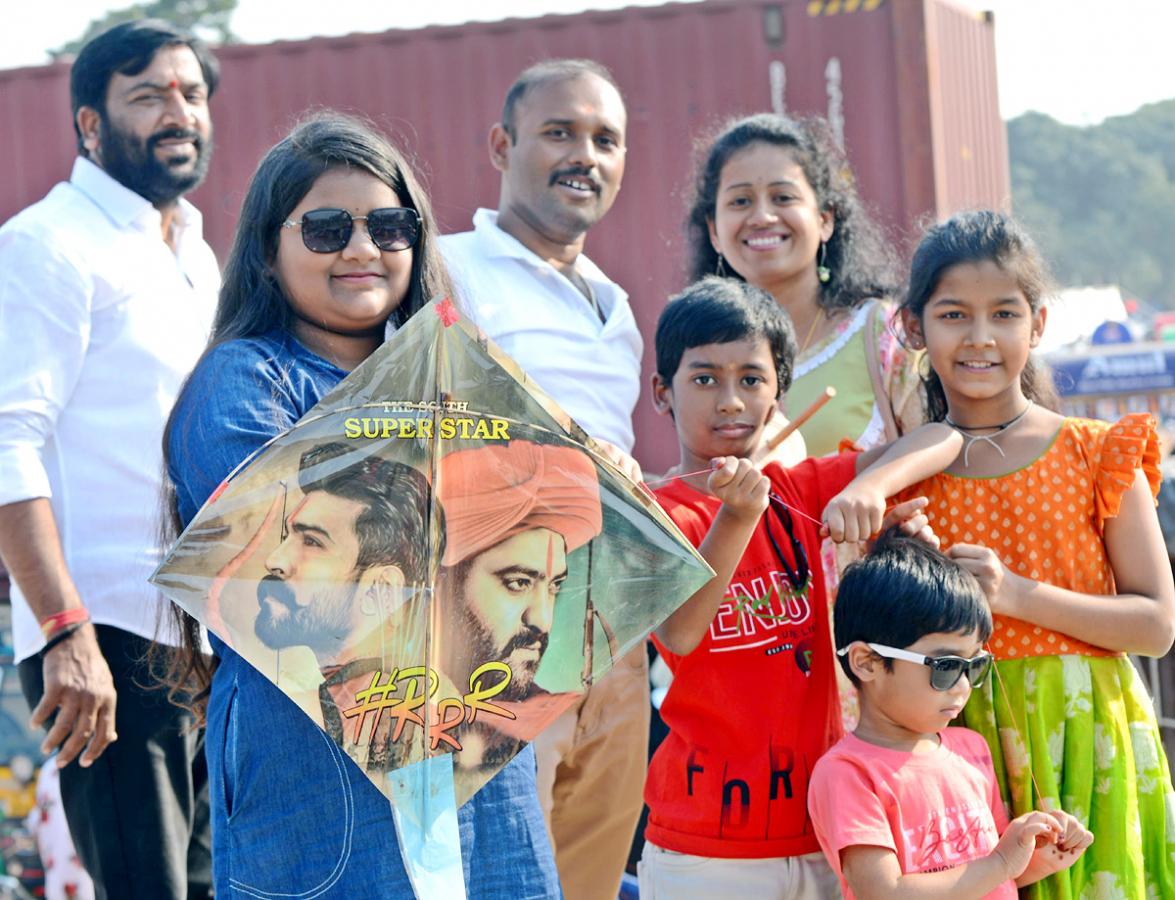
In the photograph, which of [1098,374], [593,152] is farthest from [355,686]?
[1098,374]

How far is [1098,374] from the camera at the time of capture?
1323 cm

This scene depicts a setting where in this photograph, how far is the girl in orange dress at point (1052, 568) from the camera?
2.28 metres

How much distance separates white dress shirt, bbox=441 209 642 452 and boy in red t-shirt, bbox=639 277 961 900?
64 centimetres

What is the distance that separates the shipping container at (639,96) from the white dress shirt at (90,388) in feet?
13.9

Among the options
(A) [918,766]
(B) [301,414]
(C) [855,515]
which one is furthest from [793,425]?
(B) [301,414]

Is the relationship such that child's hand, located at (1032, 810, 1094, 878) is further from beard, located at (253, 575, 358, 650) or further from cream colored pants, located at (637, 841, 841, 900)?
beard, located at (253, 575, 358, 650)

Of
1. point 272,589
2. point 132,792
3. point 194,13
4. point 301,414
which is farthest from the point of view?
point 194,13

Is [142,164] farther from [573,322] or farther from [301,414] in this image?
[301,414]

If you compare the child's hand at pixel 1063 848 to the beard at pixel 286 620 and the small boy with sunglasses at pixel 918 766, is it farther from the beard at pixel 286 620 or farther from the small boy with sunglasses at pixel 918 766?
the beard at pixel 286 620

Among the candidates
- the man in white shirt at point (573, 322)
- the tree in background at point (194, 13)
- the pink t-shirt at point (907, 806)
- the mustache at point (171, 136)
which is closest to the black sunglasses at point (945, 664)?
the pink t-shirt at point (907, 806)

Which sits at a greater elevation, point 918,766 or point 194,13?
point 194,13

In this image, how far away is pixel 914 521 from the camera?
7.48 feet

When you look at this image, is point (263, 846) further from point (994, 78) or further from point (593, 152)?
point (994, 78)

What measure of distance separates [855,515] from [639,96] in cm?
604
